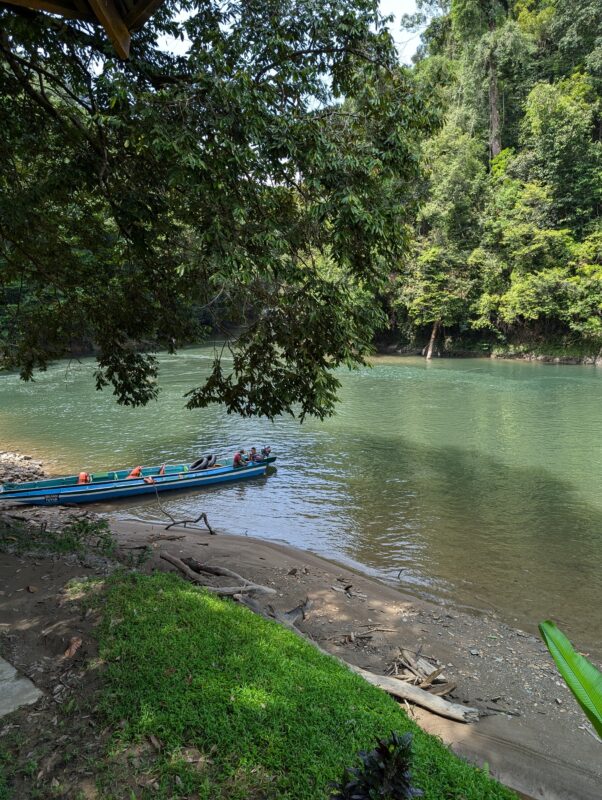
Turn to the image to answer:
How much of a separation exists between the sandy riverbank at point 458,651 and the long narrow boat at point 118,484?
1879mm

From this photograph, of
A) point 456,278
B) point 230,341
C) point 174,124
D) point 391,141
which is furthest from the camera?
point 456,278

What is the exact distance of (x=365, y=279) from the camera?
18.8 feet

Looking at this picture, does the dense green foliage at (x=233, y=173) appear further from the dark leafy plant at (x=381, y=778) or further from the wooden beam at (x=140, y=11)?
the dark leafy plant at (x=381, y=778)

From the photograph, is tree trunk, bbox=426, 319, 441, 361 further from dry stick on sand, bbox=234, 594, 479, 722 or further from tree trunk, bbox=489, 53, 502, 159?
dry stick on sand, bbox=234, 594, 479, 722

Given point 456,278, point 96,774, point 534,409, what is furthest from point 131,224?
point 456,278

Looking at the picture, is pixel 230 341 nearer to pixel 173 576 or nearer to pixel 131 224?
pixel 131 224

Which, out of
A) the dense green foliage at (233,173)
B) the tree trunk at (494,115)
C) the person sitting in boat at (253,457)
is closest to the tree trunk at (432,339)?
the tree trunk at (494,115)

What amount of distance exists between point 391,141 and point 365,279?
4.50ft

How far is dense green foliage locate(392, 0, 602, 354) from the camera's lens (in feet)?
110

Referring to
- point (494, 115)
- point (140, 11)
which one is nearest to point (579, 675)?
point (140, 11)

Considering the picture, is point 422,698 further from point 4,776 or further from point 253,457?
point 253,457

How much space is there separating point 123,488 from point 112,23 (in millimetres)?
9382

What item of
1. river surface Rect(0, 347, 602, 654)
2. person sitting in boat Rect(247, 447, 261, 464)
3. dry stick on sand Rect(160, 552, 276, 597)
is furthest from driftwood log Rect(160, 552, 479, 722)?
person sitting in boat Rect(247, 447, 261, 464)

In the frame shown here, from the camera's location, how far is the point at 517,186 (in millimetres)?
35625
